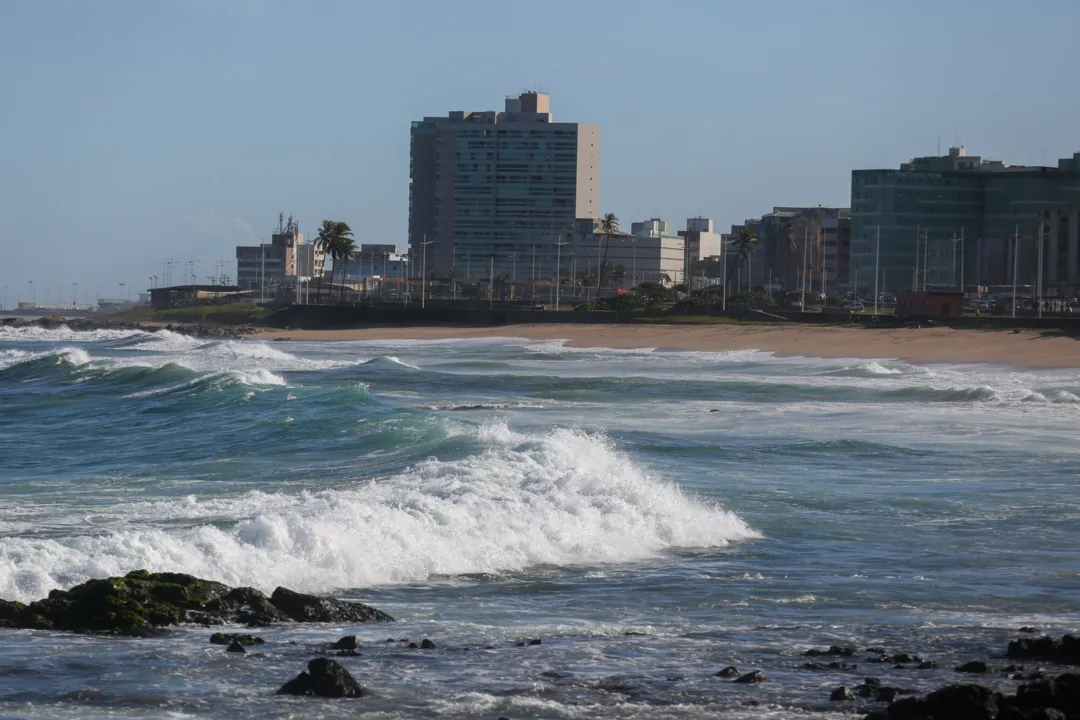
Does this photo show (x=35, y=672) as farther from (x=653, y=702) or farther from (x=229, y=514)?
(x=229, y=514)

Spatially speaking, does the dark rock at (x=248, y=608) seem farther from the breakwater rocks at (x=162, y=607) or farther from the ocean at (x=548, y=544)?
the ocean at (x=548, y=544)

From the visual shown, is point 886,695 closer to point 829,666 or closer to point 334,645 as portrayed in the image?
point 829,666

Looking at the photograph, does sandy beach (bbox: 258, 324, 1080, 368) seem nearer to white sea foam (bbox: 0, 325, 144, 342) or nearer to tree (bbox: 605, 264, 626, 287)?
white sea foam (bbox: 0, 325, 144, 342)

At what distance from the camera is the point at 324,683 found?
9133 millimetres

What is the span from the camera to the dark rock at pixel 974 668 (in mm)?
9855

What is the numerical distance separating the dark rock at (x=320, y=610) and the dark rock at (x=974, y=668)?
4438 millimetres

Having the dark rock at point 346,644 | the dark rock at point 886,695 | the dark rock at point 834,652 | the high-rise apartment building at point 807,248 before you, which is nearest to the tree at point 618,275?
the high-rise apartment building at point 807,248

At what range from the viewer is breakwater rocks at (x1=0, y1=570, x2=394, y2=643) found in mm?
11047

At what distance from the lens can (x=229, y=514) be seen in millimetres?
16484

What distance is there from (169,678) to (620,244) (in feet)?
617

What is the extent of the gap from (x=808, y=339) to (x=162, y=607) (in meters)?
63.1

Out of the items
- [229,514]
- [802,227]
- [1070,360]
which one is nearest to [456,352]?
[1070,360]

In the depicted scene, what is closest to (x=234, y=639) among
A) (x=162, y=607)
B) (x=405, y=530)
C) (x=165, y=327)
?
(x=162, y=607)

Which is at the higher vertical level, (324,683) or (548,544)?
(324,683)
